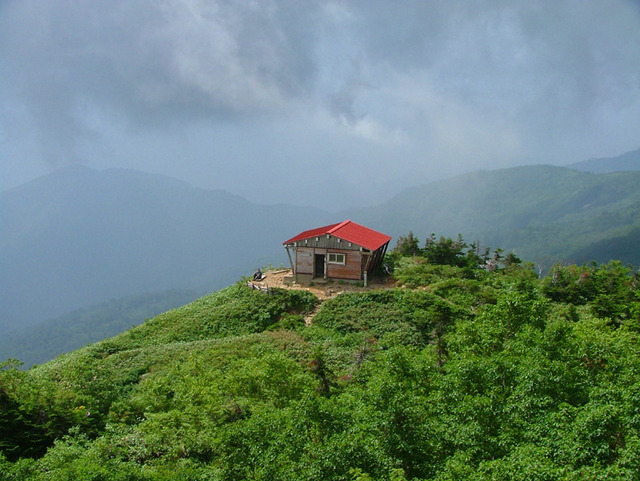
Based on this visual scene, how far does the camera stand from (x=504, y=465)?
6.43 metres

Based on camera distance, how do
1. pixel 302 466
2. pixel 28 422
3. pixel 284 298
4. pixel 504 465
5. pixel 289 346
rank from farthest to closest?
pixel 284 298
pixel 289 346
pixel 28 422
pixel 302 466
pixel 504 465

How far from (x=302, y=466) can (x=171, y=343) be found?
55.4 ft

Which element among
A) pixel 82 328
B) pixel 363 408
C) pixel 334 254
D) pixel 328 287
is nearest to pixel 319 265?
pixel 334 254

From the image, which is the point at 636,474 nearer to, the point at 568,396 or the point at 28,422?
the point at 568,396

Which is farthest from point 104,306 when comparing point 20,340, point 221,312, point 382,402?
point 382,402

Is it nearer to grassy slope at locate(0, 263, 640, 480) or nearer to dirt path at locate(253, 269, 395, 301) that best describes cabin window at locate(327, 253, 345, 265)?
dirt path at locate(253, 269, 395, 301)

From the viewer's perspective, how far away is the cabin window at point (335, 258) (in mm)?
26922

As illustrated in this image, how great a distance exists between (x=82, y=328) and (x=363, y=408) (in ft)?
553

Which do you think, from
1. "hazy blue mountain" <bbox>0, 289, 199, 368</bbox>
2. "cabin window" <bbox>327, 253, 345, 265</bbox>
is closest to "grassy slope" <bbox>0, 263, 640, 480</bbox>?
"cabin window" <bbox>327, 253, 345, 265</bbox>

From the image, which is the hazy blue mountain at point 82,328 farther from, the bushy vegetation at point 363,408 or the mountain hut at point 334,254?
the bushy vegetation at point 363,408

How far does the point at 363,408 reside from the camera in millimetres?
8742

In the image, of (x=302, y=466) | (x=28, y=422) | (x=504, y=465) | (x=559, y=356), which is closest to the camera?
(x=504, y=465)

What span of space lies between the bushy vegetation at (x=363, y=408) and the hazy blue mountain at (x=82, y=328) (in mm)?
120516

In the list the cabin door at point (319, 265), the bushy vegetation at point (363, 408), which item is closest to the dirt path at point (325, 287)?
the cabin door at point (319, 265)
